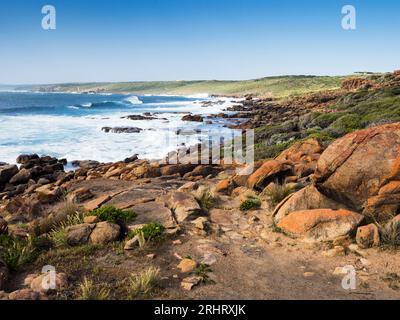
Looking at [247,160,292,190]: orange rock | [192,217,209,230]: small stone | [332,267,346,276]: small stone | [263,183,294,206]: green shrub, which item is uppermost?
[247,160,292,190]: orange rock

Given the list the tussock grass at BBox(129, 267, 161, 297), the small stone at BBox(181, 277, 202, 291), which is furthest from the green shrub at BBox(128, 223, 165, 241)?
the small stone at BBox(181, 277, 202, 291)

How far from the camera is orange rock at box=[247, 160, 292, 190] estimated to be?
1223 centimetres

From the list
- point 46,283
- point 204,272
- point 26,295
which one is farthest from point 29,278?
point 204,272

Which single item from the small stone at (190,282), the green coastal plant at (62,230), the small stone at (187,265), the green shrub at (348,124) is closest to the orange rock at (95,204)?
the green coastal plant at (62,230)

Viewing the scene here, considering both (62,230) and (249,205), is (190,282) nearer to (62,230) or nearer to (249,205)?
(62,230)

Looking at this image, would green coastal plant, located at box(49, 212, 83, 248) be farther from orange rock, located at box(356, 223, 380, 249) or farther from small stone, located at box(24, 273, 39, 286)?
orange rock, located at box(356, 223, 380, 249)

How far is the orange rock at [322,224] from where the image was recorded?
795 centimetres

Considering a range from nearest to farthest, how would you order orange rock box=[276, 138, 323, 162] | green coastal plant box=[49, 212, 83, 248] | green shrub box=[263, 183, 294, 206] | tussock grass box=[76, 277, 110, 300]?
tussock grass box=[76, 277, 110, 300] → green coastal plant box=[49, 212, 83, 248] → green shrub box=[263, 183, 294, 206] → orange rock box=[276, 138, 323, 162]

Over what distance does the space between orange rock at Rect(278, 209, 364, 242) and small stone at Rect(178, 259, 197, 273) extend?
2845 mm

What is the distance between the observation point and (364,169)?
8.38 m

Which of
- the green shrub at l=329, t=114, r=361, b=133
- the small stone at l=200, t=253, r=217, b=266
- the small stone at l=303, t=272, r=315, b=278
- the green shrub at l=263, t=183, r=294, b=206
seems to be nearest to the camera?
the small stone at l=303, t=272, r=315, b=278

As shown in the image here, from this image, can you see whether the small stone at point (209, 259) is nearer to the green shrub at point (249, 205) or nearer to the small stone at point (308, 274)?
the small stone at point (308, 274)
